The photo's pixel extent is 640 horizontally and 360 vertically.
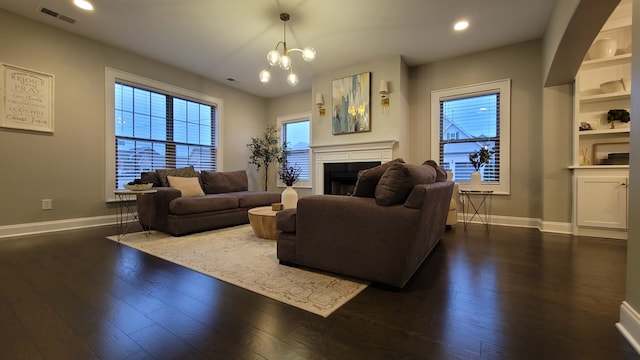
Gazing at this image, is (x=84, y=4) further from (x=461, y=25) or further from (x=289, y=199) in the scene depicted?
(x=461, y=25)

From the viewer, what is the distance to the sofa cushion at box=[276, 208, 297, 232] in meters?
2.27

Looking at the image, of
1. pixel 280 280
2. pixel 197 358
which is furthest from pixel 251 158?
pixel 197 358

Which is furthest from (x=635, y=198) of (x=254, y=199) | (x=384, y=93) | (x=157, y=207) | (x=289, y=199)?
(x=157, y=207)

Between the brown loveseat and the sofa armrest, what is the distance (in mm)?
2118

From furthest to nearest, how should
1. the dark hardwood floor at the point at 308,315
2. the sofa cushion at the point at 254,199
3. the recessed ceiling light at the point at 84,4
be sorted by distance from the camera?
the sofa cushion at the point at 254,199, the recessed ceiling light at the point at 84,4, the dark hardwood floor at the point at 308,315

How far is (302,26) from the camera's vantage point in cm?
371

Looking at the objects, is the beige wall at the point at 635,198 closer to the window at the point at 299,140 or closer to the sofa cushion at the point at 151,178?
the sofa cushion at the point at 151,178

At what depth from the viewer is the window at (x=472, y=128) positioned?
4.35m

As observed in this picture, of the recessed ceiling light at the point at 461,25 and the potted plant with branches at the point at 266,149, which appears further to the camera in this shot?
the potted plant with branches at the point at 266,149

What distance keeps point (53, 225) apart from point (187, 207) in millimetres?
2020

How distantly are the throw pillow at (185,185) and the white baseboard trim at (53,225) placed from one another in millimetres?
1254

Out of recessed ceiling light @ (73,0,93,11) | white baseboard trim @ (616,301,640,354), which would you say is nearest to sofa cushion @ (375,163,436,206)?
white baseboard trim @ (616,301,640,354)

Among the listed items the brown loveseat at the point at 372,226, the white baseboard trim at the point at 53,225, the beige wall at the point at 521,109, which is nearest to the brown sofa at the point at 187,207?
the white baseboard trim at the point at 53,225

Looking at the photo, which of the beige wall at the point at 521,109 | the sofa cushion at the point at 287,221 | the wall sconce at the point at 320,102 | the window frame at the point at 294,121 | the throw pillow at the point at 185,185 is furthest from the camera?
the window frame at the point at 294,121
